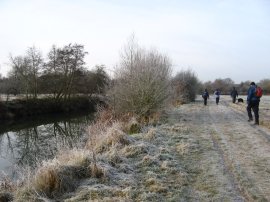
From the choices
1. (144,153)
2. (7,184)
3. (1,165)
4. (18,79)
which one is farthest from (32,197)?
(18,79)

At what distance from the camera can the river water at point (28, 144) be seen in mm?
14680

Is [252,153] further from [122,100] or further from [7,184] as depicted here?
[122,100]

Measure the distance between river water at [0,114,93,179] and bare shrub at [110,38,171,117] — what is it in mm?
3359

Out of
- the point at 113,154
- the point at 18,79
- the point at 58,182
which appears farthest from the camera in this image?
the point at 18,79

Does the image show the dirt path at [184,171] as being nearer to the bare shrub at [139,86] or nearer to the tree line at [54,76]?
the bare shrub at [139,86]

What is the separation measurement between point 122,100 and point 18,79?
100ft

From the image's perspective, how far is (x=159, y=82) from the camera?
2331cm

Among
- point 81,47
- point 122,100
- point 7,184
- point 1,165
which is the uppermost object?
point 81,47

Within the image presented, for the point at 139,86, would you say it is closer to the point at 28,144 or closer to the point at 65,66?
the point at 28,144

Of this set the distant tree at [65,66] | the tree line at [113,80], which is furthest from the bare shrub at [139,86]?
the distant tree at [65,66]

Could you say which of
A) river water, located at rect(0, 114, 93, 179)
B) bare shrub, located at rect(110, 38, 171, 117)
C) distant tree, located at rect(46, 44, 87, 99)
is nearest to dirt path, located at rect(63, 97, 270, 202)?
river water, located at rect(0, 114, 93, 179)

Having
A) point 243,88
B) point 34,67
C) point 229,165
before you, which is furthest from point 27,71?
point 243,88

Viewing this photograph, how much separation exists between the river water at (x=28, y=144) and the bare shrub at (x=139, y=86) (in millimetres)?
3359

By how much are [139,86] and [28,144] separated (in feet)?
25.6
